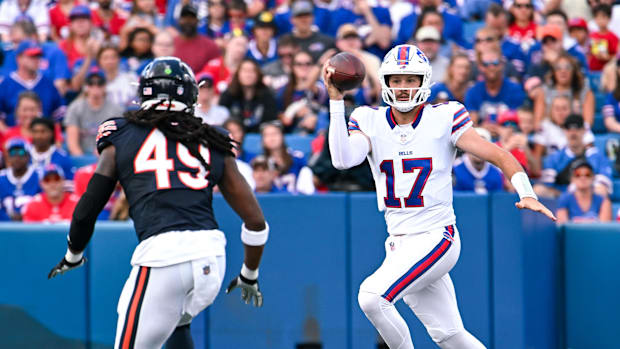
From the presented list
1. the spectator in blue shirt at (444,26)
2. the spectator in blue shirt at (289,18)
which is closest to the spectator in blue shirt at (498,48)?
the spectator in blue shirt at (444,26)

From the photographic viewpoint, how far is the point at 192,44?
10727mm

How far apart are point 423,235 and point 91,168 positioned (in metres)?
Answer: 4.29

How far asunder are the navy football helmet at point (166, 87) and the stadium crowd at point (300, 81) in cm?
265

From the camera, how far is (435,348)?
6.57m

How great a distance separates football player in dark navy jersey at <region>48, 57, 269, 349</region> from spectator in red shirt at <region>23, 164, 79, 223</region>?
A: 154 inches

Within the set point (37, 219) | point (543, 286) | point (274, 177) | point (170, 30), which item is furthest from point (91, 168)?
point (543, 286)

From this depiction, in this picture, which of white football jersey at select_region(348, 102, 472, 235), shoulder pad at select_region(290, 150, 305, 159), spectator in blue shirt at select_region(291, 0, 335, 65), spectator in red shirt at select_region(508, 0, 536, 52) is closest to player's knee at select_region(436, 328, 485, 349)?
white football jersey at select_region(348, 102, 472, 235)

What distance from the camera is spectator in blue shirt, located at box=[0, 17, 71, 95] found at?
1086 cm

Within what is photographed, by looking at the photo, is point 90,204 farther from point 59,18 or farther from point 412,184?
point 59,18

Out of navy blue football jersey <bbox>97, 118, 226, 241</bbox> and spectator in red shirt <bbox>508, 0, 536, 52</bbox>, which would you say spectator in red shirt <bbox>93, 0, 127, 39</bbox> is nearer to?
spectator in red shirt <bbox>508, 0, 536, 52</bbox>

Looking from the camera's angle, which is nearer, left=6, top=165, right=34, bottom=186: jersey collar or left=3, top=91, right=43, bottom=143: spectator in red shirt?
left=6, top=165, right=34, bottom=186: jersey collar

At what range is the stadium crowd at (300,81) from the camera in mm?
8406

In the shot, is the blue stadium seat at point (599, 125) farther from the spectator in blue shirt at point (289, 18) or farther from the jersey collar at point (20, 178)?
the jersey collar at point (20, 178)

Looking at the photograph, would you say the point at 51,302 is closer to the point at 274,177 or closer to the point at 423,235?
the point at 274,177
